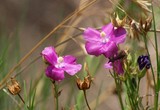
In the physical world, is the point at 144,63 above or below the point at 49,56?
below

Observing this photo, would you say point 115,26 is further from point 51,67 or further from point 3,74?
point 3,74

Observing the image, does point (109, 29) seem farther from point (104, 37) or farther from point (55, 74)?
point (55, 74)

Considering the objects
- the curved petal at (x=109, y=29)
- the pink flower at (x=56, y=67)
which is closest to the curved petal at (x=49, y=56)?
the pink flower at (x=56, y=67)

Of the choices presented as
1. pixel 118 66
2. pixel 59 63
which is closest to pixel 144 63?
pixel 118 66

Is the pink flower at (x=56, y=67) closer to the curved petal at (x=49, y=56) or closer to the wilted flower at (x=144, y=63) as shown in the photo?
the curved petal at (x=49, y=56)

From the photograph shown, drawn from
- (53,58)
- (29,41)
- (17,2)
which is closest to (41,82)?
(53,58)

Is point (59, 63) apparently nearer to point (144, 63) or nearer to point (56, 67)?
point (56, 67)

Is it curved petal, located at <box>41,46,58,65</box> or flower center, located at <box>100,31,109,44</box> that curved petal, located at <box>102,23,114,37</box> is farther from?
curved petal, located at <box>41,46,58,65</box>
